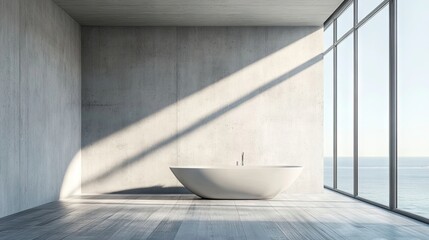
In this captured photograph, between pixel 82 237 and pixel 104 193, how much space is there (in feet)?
14.1

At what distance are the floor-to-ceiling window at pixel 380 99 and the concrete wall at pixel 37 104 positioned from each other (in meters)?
3.95

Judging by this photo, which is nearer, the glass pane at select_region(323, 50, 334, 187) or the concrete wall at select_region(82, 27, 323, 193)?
the concrete wall at select_region(82, 27, 323, 193)

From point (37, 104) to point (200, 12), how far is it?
98.1 inches

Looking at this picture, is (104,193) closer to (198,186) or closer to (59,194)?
(59,194)

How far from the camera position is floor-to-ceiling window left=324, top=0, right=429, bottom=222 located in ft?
49.5

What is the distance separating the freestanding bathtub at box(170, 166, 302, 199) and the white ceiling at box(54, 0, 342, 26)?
205cm

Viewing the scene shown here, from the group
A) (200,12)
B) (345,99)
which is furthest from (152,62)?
(345,99)

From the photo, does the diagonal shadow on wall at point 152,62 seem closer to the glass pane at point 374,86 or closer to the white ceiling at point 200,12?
the white ceiling at point 200,12

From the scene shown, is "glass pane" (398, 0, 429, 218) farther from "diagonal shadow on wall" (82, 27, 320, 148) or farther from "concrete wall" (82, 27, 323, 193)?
"diagonal shadow on wall" (82, 27, 320, 148)

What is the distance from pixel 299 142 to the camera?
8875mm

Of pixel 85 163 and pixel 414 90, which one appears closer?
pixel 85 163

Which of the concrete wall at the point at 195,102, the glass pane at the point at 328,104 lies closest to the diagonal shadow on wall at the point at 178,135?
the concrete wall at the point at 195,102

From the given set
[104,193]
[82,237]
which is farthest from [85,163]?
[82,237]

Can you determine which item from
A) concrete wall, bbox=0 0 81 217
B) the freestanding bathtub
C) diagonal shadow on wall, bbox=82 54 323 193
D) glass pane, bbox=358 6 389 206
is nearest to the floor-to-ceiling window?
glass pane, bbox=358 6 389 206
